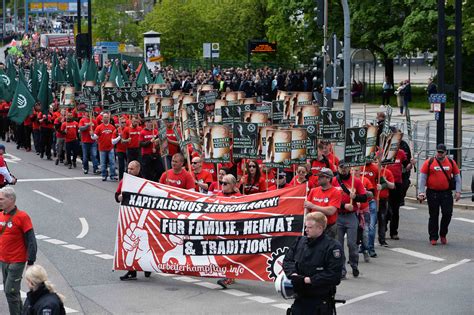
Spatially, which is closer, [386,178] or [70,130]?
[386,178]

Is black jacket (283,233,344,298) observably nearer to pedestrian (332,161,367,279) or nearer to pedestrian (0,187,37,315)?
pedestrian (0,187,37,315)

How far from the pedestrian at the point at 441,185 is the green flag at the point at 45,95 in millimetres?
19188

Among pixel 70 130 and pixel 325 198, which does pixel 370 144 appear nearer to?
pixel 325 198

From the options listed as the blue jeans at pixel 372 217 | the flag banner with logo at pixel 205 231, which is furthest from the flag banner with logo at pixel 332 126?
the flag banner with logo at pixel 205 231

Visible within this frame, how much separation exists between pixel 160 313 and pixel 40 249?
546 centimetres

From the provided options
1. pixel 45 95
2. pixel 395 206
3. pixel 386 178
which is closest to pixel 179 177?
pixel 386 178

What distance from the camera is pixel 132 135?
89.9 ft

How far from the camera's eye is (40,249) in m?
19.8

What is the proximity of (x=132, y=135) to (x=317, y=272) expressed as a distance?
16511 millimetres

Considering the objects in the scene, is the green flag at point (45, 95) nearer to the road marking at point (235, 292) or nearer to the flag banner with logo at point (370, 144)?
the flag banner with logo at point (370, 144)

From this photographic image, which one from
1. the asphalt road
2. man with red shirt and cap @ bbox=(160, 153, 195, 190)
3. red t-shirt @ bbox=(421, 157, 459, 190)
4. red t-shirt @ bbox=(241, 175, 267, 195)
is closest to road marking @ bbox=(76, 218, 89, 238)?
the asphalt road

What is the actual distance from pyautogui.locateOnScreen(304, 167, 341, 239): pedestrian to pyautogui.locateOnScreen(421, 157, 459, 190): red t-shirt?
439 centimetres

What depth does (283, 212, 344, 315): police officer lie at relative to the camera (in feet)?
36.8

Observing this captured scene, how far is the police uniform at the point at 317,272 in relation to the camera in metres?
11.2
